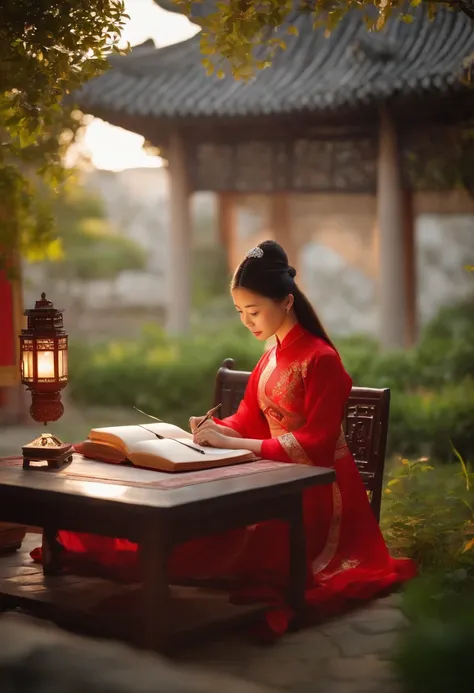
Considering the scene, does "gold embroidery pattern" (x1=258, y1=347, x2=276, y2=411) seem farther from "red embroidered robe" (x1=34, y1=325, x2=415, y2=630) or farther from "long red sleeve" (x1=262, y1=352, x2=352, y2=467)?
"long red sleeve" (x1=262, y1=352, x2=352, y2=467)

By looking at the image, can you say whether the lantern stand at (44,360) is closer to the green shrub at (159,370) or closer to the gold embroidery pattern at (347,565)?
the gold embroidery pattern at (347,565)

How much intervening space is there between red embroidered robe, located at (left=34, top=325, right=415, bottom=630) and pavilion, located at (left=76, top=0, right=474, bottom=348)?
24.1 feet

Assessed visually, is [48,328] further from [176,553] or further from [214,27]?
[214,27]

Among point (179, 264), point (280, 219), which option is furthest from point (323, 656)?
point (280, 219)

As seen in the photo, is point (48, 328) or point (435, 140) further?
point (435, 140)

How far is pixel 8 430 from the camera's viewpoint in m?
A: 12.7

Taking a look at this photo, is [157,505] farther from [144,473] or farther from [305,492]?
[305,492]

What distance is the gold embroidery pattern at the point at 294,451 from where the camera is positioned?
14.9 ft

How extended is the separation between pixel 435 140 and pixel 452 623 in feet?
33.6

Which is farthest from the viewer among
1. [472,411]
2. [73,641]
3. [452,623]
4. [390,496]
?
[472,411]

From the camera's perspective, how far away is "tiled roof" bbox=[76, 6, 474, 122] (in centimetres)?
1173

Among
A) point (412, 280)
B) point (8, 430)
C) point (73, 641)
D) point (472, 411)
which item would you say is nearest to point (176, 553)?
point (73, 641)

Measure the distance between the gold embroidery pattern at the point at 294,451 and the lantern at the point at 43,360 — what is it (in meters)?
0.99

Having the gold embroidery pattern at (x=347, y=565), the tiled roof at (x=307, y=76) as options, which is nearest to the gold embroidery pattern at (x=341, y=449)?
the gold embroidery pattern at (x=347, y=565)
